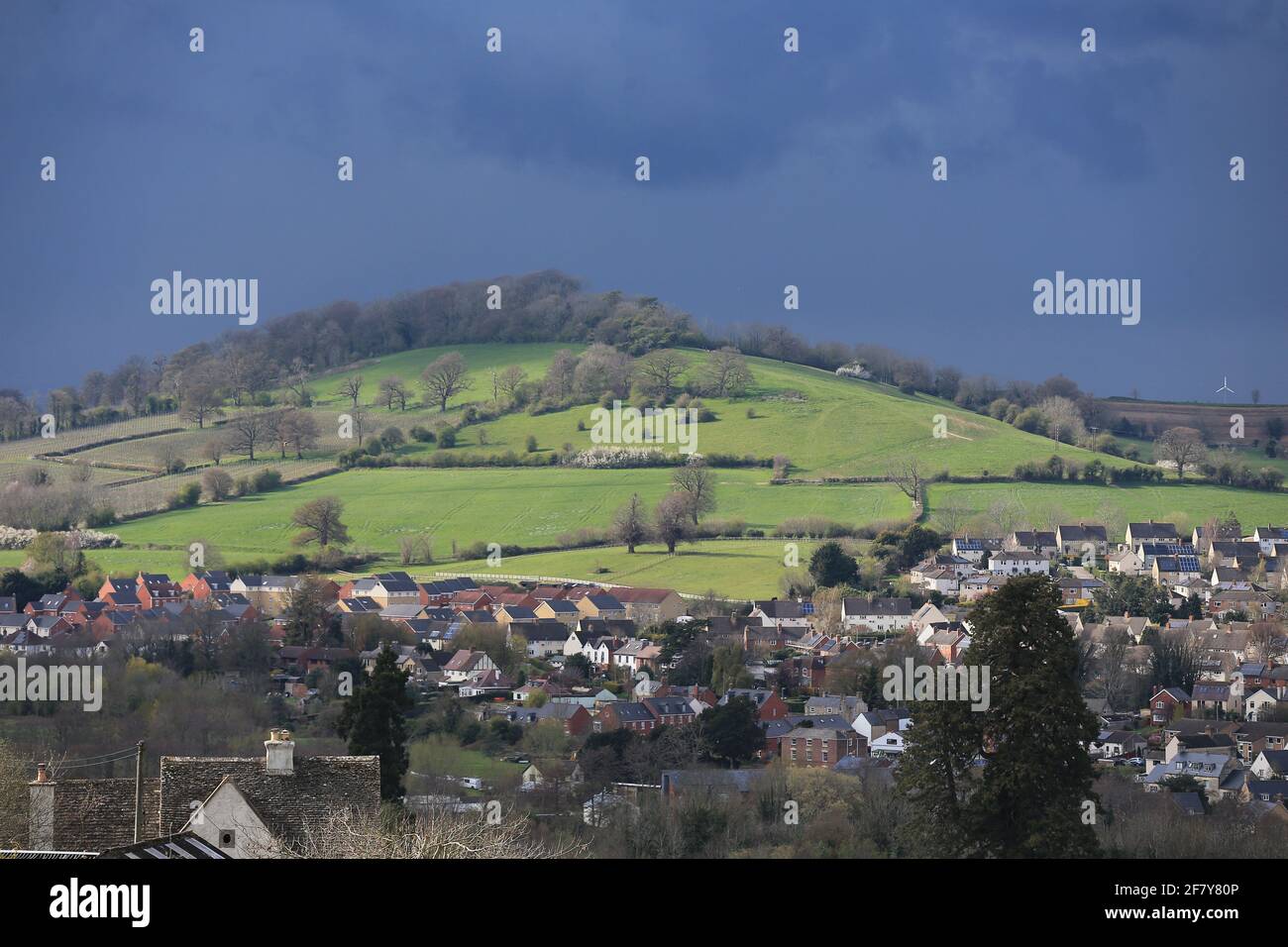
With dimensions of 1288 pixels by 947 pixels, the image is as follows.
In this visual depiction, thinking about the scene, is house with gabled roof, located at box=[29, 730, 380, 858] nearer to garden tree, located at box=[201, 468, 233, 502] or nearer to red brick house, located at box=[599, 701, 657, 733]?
red brick house, located at box=[599, 701, 657, 733]

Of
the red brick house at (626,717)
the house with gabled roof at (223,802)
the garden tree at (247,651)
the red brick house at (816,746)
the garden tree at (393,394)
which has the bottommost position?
the red brick house at (816,746)

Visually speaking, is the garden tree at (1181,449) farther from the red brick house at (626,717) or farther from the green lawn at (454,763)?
the green lawn at (454,763)

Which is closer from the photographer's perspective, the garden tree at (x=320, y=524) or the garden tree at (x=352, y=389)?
the garden tree at (x=320, y=524)

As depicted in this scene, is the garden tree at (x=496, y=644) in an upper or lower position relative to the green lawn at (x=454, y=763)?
upper

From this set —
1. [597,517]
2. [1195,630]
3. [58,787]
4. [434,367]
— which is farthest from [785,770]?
[434,367]

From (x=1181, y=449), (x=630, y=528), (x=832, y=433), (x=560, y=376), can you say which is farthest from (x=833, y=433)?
(x=630, y=528)

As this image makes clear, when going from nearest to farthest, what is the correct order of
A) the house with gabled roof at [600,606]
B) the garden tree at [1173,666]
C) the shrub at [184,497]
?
1. the garden tree at [1173,666]
2. the house with gabled roof at [600,606]
3. the shrub at [184,497]

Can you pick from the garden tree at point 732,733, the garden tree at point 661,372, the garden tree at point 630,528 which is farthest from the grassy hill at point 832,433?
the garden tree at point 732,733

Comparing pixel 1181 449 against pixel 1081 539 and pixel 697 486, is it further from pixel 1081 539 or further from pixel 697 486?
pixel 697 486
